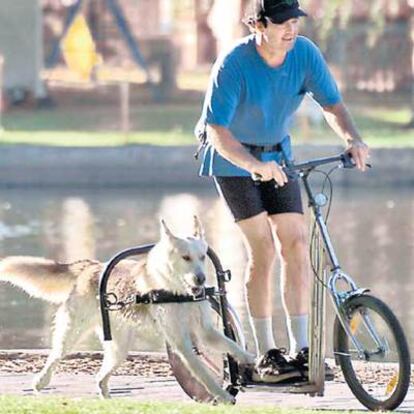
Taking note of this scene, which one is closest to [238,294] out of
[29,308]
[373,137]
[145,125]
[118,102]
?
[29,308]

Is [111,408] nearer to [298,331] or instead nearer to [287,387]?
[287,387]

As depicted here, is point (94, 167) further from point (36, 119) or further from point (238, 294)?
point (238, 294)

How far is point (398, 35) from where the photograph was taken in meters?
35.6

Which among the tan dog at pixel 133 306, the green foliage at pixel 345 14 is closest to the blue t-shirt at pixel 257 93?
the tan dog at pixel 133 306

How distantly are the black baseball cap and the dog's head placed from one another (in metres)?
0.99

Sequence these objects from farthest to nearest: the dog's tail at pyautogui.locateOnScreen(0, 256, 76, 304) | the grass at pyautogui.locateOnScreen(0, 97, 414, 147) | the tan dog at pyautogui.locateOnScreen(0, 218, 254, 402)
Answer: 1. the grass at pyautogui.locateOnScreen(0, 97, 414, 147)
2. the dog's tail at pyautogui.locateOnScreen(0, 256, 76, 304)
3. the tan dog at pyautogui.locateOnScreen(0, 218, 254, 402)

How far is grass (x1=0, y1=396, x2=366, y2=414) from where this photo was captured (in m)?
6.82

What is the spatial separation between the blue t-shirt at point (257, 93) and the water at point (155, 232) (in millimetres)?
2946

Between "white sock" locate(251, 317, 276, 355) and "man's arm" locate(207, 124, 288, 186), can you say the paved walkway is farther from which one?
"man's arm" locate(207, 124, 288, 186)

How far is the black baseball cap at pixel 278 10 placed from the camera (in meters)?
7.49

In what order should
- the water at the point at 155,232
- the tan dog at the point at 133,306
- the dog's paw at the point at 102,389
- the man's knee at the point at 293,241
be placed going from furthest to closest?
the water at the point at 155,232 < the dog's paw at the point at 102,389 < the man's knee at the point at 293,241 < the tan dog at the point at 133,306

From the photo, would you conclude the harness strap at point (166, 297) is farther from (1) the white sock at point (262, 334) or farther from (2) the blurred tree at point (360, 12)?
(2) the blurred tree at point (360, 12)

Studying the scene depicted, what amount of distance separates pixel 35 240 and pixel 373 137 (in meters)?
10.5

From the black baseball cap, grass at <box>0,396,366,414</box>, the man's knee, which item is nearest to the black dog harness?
the man's knee
